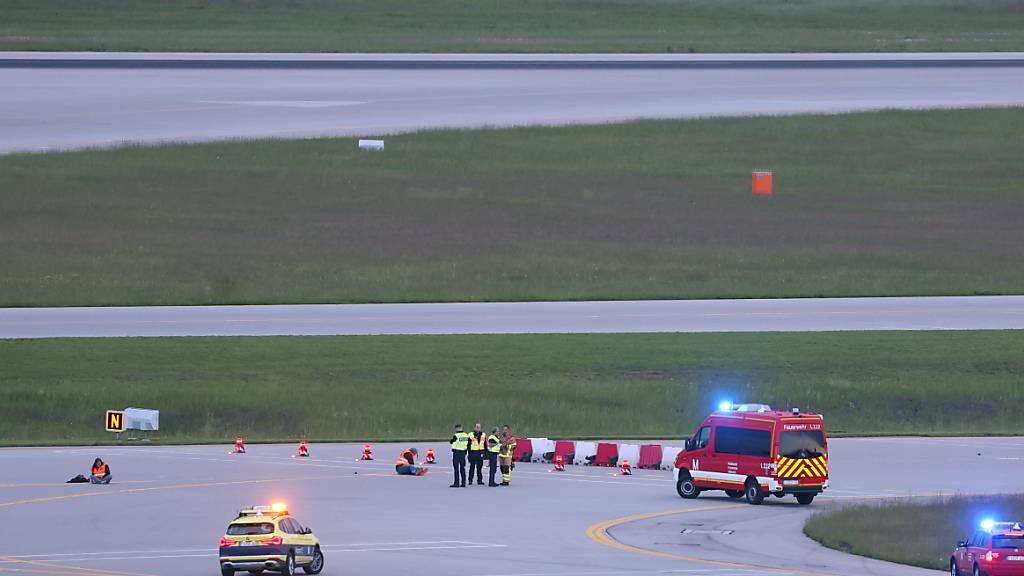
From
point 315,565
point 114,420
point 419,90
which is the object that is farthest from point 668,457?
point 419,90

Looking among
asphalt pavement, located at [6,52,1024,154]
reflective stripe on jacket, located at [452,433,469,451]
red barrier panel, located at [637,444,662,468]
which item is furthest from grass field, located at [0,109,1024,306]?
reflective stripe on jacket, located at [452,433,469,451]

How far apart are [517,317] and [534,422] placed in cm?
963

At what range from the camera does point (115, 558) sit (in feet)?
84.4

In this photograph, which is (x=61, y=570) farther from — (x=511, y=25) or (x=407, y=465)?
(x=511, y=25)

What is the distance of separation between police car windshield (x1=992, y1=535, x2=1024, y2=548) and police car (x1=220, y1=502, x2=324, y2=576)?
32.7 feet

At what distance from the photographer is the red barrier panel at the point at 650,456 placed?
4141 centimetres

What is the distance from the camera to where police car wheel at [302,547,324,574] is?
24.8 m

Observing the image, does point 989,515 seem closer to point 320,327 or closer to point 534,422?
point 534,422

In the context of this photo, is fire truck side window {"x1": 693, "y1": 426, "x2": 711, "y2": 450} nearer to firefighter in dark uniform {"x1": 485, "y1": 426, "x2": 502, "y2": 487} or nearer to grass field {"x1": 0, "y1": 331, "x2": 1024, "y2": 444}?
firefighter in dark uniform {"x1": 485, "y1": 426, "x2": 502, "y2": 487}

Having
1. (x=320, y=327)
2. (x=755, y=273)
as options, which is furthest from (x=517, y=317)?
(x=755, y=273)

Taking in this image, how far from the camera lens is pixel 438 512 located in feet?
107

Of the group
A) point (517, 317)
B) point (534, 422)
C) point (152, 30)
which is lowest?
point (534, 422)

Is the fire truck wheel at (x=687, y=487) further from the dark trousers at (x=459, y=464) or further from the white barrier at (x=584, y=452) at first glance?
Answer: the white barrier at (x=584, y=452)

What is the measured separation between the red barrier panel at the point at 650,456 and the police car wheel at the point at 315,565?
1754 cm
